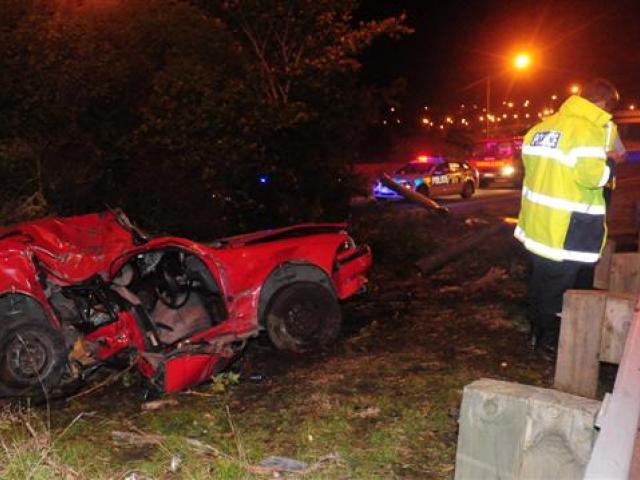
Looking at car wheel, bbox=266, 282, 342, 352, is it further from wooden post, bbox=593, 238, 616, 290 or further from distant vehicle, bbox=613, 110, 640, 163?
distant vehicle, bbox=613, 110, 640, 163

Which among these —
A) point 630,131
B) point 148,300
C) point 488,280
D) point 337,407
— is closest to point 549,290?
point 337,407

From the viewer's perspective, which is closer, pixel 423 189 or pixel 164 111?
pixel 164 111

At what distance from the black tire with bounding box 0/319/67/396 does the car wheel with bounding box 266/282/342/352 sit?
173cm

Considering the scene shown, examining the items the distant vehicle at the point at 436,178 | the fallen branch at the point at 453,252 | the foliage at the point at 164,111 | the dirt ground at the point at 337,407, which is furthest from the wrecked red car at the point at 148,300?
the distant vehicle at the point at 436,178

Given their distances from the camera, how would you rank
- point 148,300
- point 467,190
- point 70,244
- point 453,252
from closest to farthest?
1. point 70,244
2. point 148,300
3. point 453,252
4. point 467,190

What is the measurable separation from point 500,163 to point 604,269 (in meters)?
19.0

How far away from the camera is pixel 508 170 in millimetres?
24203

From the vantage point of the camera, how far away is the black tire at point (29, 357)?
526 cm

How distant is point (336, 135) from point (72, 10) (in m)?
5.31

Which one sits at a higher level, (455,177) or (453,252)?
(455,177)

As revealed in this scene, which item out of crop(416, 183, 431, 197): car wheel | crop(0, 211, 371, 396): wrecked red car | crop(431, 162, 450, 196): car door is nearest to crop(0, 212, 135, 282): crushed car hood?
crop(0, 211, 371, 396): wrecked red car

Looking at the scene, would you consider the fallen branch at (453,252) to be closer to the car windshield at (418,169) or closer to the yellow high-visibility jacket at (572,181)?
the yellow high-visibility jacket at (572,181)

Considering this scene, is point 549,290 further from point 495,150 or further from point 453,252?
point 495,150

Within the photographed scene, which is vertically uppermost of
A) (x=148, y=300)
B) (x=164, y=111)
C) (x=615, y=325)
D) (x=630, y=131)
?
(x=630, y=131)
